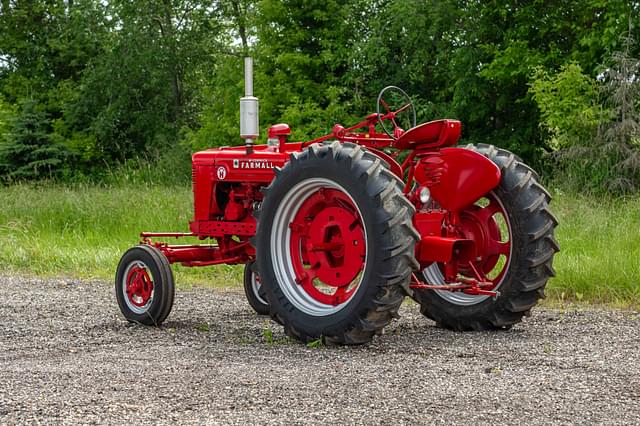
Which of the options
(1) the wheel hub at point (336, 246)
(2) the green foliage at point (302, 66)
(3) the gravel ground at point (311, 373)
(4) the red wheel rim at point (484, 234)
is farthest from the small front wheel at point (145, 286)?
(2) the green foliage at point (302, 66)

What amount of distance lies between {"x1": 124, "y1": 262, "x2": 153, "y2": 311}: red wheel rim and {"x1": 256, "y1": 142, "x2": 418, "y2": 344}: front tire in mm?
1149

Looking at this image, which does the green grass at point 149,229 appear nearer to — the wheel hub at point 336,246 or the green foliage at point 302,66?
the wheel hub at point 336,246

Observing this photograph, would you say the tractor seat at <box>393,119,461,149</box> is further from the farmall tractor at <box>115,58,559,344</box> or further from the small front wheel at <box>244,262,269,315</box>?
the small front wheel at <box>244,262,269,315</box>

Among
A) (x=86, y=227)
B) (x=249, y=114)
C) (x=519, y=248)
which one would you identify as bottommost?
(x=86, y=227)

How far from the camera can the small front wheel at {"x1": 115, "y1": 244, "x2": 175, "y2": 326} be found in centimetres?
732

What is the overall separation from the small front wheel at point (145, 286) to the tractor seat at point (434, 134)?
1.96 meters

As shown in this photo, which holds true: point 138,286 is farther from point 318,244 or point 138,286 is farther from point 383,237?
point 383,237

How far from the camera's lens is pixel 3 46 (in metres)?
34.2

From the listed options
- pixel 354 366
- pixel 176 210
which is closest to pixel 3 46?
A: pixel 176 210

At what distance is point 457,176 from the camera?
669 centimetres

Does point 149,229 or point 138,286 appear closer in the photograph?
point 138,286

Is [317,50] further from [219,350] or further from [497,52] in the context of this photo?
[219,350]

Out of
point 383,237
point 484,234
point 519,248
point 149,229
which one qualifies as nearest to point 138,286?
point 383,237

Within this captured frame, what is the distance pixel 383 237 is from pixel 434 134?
112 cm
